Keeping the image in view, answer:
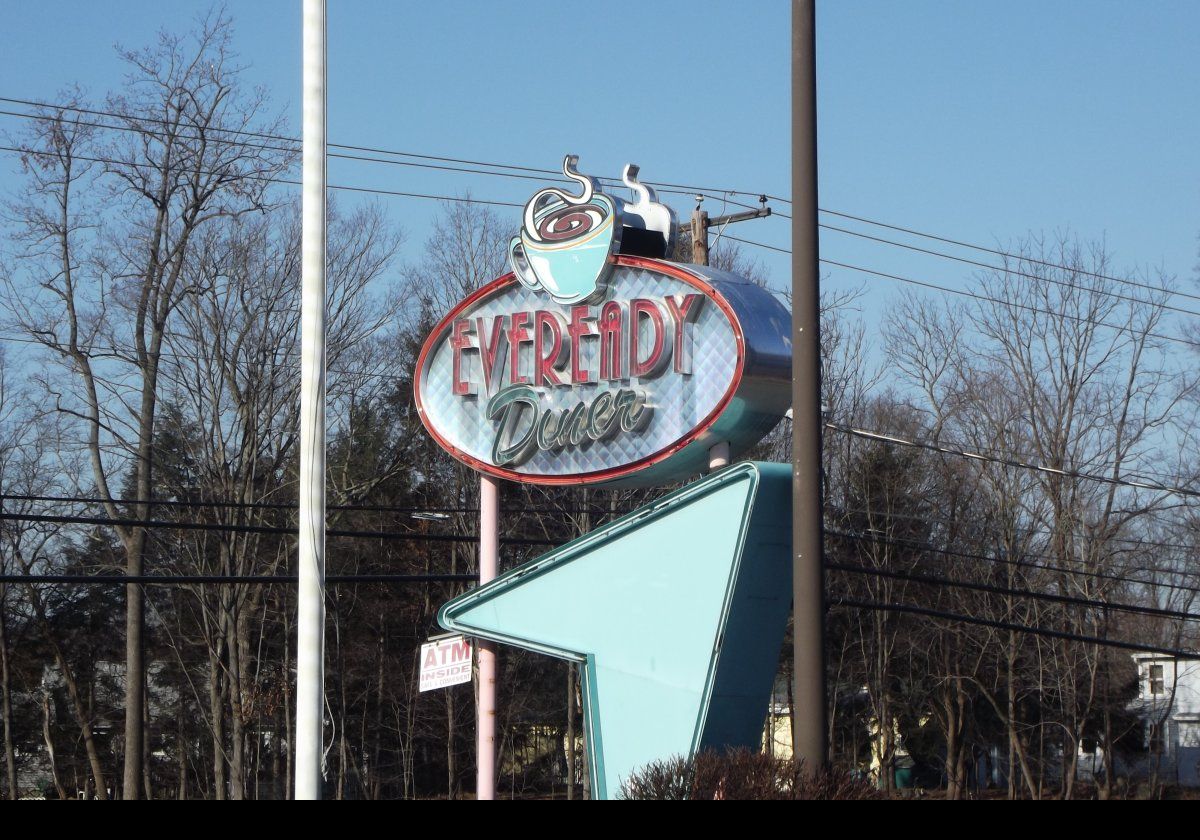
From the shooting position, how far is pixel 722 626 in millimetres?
11719

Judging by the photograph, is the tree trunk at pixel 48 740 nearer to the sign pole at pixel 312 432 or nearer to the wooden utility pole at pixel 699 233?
the wooden utility pole at pixel 699 233

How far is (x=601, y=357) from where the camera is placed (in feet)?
43.1

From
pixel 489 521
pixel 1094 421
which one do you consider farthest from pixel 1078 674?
pixel 489 521

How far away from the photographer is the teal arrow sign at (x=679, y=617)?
11.7 meters

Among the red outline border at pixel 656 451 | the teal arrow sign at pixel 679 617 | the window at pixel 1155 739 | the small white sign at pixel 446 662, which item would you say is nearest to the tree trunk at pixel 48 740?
the window at pixel 1155 739

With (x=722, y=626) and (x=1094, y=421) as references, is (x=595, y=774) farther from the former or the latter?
(x=1094, y=421)

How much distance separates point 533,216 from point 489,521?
127 inches

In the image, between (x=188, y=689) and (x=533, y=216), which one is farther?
(x=188, y=689)

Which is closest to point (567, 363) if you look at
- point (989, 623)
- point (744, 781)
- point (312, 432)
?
point (312, 432)

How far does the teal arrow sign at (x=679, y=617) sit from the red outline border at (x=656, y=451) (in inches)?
20.3

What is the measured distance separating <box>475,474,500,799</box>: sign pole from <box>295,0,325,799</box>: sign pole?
3.67m

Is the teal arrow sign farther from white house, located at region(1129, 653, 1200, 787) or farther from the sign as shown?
white house, located at region(1129, 653, 1200, 787)

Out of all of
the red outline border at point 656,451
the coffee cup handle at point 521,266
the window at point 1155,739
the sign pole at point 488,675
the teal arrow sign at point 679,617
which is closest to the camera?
the teal arrow sign at point 679,617

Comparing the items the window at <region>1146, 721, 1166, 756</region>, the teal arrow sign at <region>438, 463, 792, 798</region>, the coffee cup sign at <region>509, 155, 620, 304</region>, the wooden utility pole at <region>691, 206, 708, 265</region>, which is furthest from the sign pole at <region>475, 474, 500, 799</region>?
the window at <region>1146, 721, 1166, 756</region>
